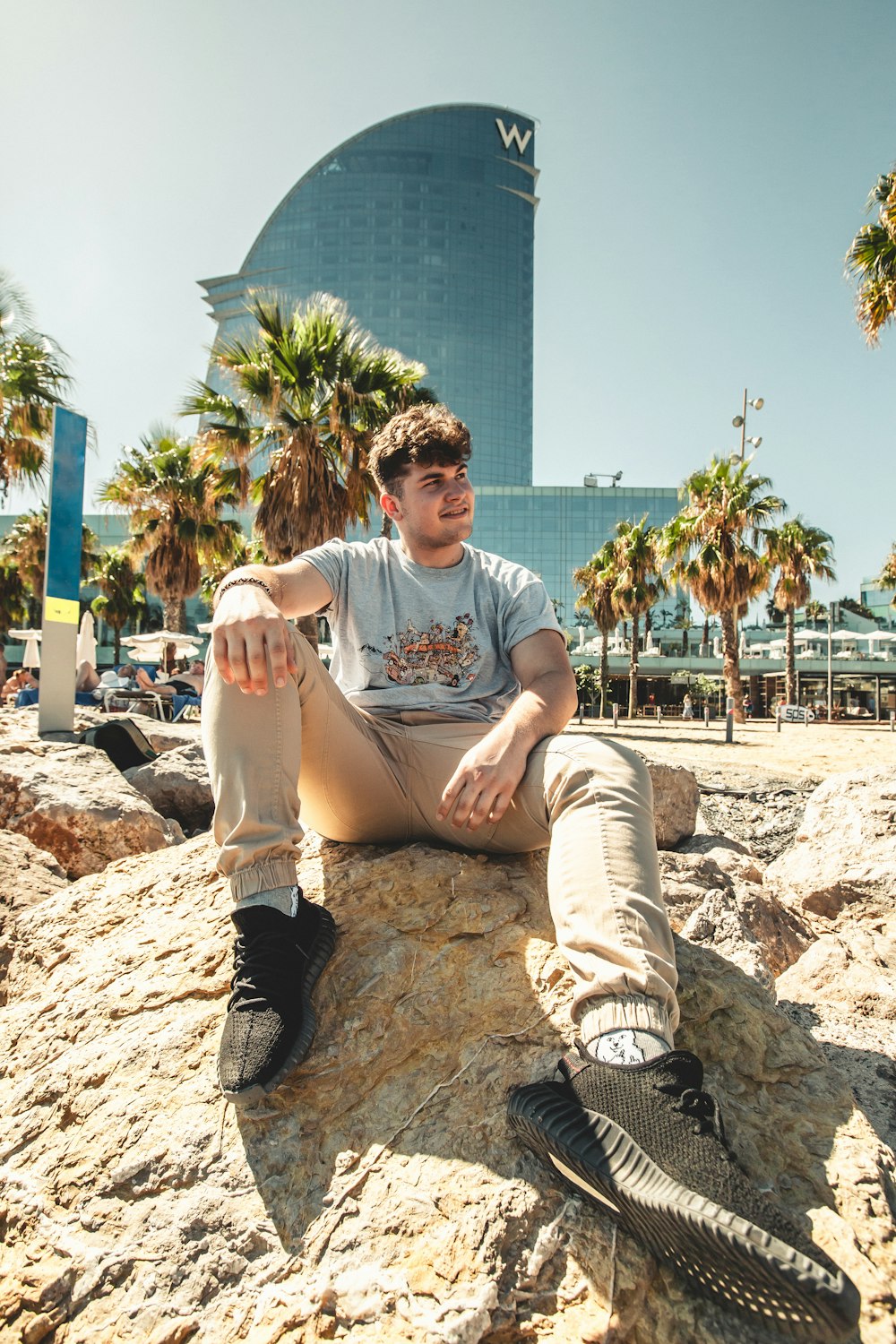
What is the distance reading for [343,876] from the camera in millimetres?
2000

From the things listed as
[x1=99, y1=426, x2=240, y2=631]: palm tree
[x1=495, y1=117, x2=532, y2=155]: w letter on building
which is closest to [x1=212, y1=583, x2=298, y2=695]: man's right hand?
[x1=99, y1=426, x2=240, y2=631]: palm tree

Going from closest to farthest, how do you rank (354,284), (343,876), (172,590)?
(343,876) → (172,590) → (354,284)

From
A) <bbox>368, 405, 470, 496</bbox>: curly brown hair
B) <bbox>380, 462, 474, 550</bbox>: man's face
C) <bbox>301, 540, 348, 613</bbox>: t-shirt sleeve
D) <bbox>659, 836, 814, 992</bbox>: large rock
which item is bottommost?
<bbox>659, 836, 814, 992</bbox>: large rock

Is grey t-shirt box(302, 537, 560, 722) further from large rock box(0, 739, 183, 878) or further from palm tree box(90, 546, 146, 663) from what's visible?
palm tree box(90, 546, 146, 663)

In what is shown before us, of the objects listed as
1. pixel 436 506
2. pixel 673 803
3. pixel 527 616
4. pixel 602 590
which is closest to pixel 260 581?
pixel 436 506

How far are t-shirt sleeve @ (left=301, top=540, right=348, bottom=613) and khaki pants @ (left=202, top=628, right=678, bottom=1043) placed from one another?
1.36 feet

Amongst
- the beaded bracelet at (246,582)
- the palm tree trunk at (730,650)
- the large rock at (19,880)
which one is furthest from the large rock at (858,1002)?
the palm tree trunk at (730,650)

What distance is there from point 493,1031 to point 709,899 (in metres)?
1.29

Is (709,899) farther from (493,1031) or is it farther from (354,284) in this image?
(354,284)

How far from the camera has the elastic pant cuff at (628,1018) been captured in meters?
1.24

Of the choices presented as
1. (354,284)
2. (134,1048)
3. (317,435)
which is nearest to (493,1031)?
(134,1048)

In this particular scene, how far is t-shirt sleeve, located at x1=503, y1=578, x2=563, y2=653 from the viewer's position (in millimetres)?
2166

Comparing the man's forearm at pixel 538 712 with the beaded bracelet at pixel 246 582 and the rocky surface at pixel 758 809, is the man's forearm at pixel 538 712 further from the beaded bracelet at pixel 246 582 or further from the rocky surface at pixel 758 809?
the rocky surface at pixel 758 809

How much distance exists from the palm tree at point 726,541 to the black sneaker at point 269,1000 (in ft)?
71.3
